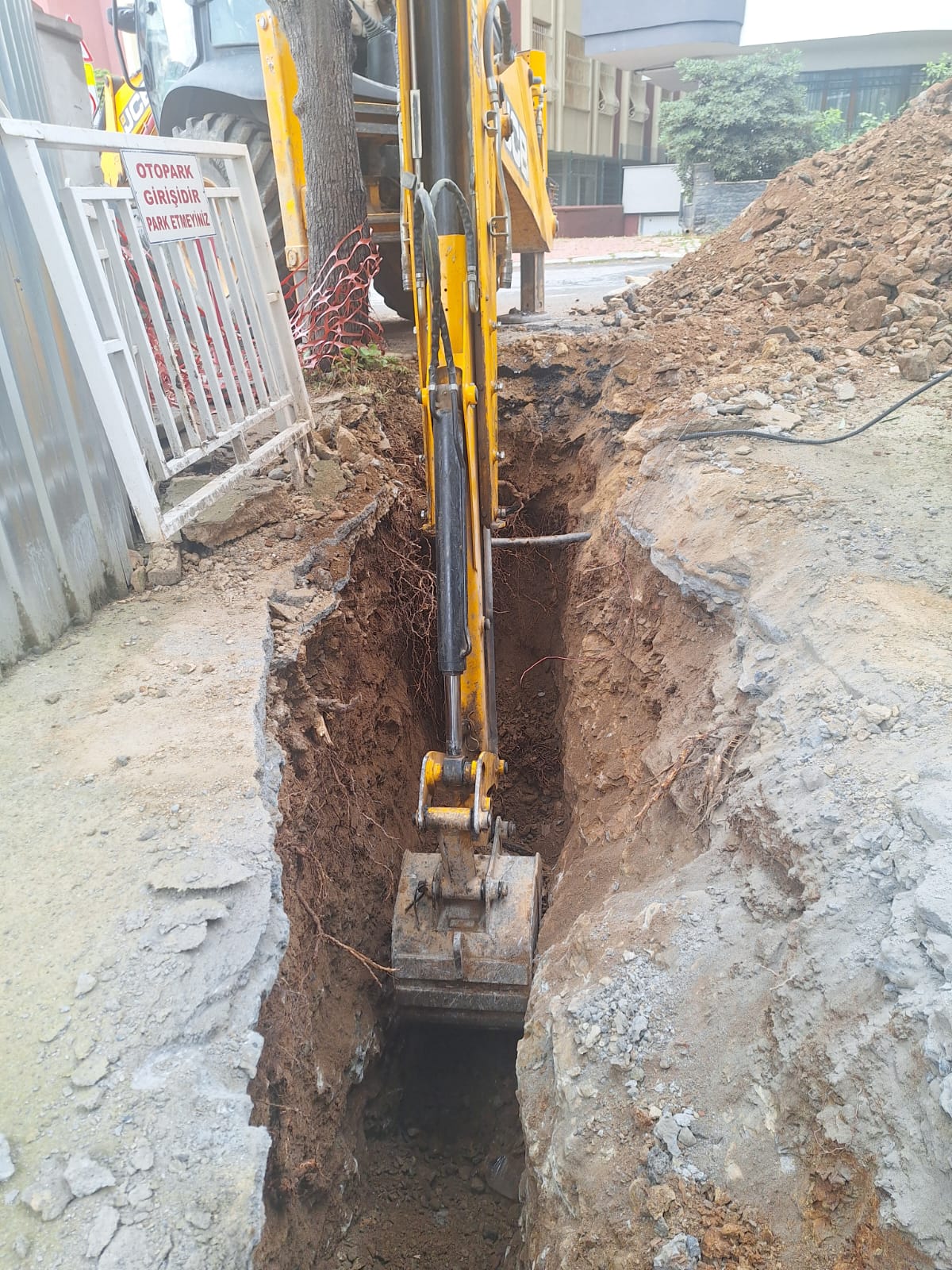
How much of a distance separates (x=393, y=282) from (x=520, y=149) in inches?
103

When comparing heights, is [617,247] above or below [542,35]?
below

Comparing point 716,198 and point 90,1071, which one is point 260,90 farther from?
point 716,198

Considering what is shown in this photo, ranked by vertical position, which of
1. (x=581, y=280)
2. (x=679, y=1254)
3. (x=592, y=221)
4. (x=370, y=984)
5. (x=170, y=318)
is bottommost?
(x=592, y=221)

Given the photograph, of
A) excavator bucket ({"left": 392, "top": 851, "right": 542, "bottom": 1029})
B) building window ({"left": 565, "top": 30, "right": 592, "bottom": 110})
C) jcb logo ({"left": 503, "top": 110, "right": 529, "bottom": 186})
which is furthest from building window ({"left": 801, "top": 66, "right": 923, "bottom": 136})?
excavator bucket ({"left": 392, "top": 851, "right": 542, "bottom": 1029})

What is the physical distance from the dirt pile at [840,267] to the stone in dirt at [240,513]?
10.5 ft

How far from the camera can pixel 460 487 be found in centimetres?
319

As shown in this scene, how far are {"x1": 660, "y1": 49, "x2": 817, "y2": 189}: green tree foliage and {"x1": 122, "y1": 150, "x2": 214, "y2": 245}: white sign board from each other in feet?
Result: 46.2

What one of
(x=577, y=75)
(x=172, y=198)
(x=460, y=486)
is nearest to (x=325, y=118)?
(x=172, y=198)

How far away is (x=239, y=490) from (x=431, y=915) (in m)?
2.30

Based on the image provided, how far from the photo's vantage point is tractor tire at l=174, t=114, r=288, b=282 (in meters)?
6.61

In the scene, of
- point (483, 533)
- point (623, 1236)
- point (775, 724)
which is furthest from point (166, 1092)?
point (483, 533)

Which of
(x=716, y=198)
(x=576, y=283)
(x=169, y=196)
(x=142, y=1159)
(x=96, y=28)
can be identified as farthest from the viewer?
(x=96, y=28)

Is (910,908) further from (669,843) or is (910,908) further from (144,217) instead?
(144,217)

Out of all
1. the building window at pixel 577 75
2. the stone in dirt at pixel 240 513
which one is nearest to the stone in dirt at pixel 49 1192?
the stone in dirt at pixel 240 513
